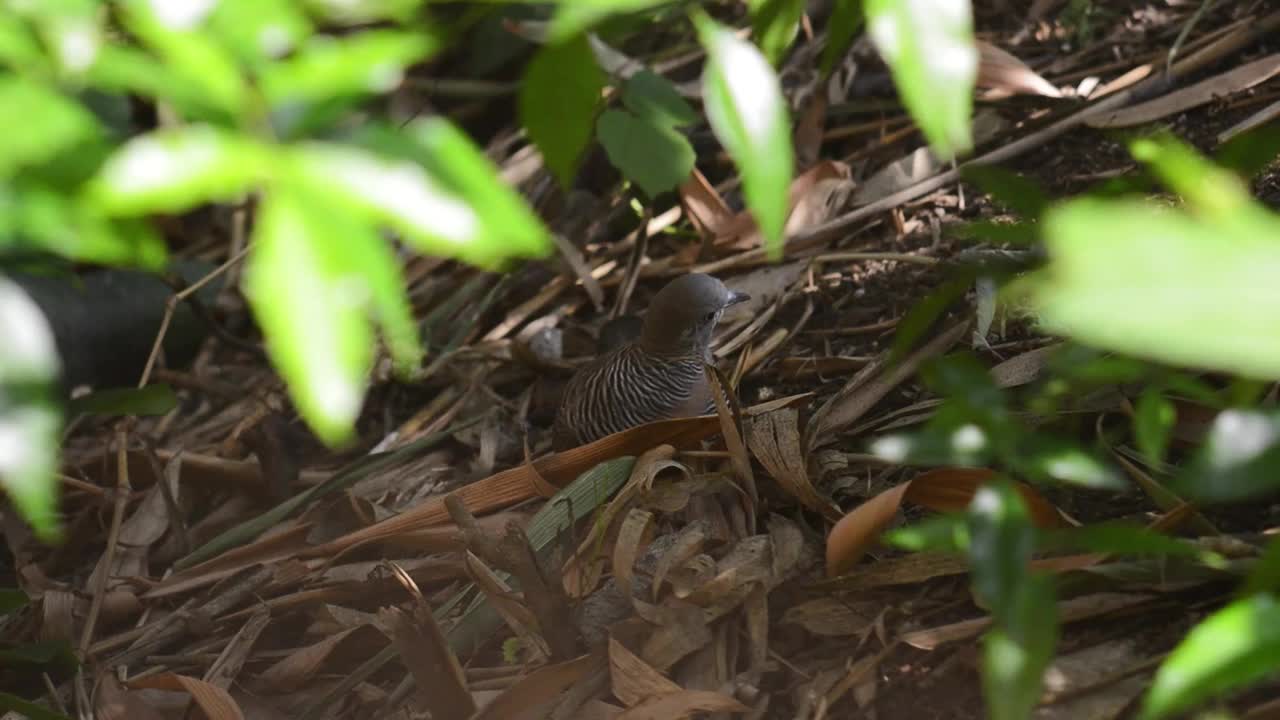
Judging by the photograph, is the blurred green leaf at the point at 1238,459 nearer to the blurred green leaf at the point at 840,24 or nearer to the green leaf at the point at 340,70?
the blurred green leaf at the point at 840,24

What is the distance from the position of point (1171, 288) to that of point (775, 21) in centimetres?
85

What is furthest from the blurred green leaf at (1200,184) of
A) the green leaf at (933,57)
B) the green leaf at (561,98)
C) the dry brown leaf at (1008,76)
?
the dry brown leaf at (1008,76)

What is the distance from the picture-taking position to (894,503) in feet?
7.26

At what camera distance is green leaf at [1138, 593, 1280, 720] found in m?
1.16

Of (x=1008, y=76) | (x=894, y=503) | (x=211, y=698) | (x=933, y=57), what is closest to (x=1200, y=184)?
(x=933, y=57)

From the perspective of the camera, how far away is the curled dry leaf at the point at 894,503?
227 cm

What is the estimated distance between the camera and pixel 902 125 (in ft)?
14.9

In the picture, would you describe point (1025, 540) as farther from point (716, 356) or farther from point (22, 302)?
point (716, 356)

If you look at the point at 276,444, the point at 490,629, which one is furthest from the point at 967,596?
the point at 276,444

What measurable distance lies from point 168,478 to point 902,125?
2699 mm

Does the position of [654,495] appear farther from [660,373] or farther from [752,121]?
[752,121]

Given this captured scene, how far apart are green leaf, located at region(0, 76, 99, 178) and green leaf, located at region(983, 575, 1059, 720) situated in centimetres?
96

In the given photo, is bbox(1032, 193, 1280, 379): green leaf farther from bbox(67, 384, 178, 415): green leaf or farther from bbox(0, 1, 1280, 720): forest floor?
bbox(67, 384, 178, 415): green leaf

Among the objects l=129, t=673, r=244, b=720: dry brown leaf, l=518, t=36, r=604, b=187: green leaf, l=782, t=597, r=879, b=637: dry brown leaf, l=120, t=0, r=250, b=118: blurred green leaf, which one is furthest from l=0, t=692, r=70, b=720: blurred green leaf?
l=120, t=0, r=250, b=118: blurred green leaf
